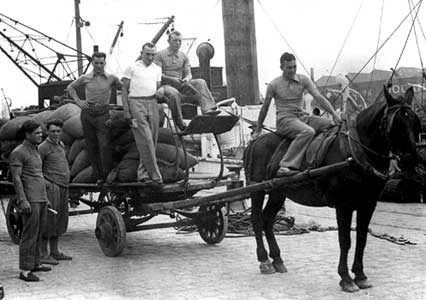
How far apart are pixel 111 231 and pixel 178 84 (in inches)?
85.3

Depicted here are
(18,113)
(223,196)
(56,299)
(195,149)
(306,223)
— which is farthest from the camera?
(195,149)

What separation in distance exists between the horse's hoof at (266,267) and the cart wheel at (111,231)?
1997 millimetres

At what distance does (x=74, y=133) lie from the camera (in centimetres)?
1034

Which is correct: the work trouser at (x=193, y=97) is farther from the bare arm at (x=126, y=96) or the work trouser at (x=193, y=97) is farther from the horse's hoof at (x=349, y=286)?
the horse's hoof at (x=349, y=286)

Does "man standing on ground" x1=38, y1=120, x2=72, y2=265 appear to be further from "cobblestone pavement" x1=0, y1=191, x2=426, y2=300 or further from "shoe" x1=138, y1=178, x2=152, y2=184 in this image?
"shoe" x1=138, y1=178, x2=152, y2=184

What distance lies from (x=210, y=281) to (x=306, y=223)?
4.82m

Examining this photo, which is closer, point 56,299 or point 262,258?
point 56,299

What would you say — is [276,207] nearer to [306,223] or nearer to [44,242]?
[44,242]

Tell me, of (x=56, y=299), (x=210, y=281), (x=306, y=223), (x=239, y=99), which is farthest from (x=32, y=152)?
(x=239, y=99)

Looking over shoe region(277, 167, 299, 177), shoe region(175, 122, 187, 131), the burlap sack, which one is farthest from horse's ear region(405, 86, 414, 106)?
the burlap sack

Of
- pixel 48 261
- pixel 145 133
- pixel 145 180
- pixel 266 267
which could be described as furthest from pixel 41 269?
pixel 266 267

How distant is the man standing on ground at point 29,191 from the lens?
25.1ft

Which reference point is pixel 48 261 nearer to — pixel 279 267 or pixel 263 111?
pixel 279 267

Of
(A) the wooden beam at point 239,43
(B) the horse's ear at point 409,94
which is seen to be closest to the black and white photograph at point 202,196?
(B) the horse's ear at point 409,94
